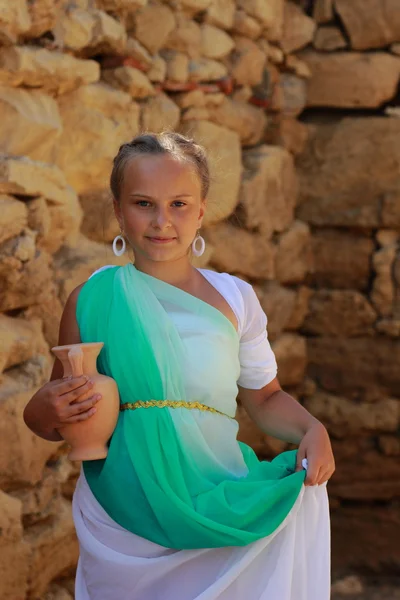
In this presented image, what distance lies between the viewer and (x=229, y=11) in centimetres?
356

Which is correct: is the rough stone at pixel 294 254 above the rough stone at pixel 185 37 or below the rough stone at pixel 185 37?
below

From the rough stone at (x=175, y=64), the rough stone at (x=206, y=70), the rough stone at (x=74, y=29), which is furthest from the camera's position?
the rough stone at (x=206, y=70)

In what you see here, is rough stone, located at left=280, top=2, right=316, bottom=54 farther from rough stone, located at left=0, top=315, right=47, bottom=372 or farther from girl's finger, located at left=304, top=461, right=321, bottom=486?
girl's finger, located at left=304, top=461, right=321, bottom=486

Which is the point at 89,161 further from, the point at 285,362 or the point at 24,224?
the point at 285,362

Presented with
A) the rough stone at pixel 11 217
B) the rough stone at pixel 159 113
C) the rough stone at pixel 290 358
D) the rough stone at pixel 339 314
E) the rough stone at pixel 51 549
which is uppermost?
the rough stone at pixel 159 113

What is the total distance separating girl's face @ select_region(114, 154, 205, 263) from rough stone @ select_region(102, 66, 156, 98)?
1.09 m

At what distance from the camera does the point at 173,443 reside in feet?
6.01

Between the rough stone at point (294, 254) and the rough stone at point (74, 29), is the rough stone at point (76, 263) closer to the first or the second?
the rough stone at point (74, 29)

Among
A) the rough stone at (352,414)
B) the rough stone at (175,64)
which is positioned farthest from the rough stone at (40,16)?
the rough stone at (352,414)

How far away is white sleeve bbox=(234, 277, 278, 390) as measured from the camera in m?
2.08

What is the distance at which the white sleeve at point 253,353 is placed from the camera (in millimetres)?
2078

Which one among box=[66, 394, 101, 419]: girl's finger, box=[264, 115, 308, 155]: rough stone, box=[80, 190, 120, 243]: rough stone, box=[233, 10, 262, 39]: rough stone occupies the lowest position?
box=[66, 394, 101, 419]: girl's finger

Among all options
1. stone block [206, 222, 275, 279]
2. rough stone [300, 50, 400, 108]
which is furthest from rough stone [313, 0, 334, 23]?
stone block [206, 222, 275, 279]

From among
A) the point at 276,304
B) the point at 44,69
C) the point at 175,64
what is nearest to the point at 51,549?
the point at 44,69
